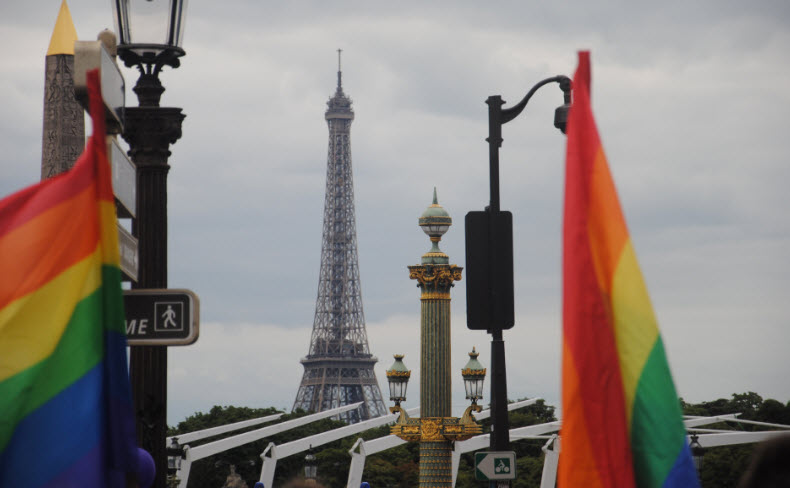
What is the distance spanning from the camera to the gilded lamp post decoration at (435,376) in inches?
1494

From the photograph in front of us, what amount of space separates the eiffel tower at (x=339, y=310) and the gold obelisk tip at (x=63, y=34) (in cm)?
10121

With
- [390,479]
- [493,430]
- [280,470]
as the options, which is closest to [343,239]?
[280,470]

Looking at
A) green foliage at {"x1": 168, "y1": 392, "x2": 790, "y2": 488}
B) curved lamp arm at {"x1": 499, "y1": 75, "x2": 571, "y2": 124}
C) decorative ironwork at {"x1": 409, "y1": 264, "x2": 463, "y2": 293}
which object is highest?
decorative ironwork at {"x1": 409, "y1": 264, "x2": 463, "y2": 293}

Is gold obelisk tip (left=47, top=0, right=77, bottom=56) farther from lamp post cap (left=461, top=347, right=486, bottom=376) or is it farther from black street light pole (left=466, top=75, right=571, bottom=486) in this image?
lamp post cap (left=461, top=347, right=486, bottom=376)


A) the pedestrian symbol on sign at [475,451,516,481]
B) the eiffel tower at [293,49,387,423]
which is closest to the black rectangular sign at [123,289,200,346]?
the pedestrian symbol on sign at [475,451,516,481]

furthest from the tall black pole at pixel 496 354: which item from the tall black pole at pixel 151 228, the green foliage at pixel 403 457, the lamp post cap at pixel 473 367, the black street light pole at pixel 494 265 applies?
the green foliage at pixel 403 457

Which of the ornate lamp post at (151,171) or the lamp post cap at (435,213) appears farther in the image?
the lamp post cap at (435,213)

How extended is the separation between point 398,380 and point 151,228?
96.9 feet

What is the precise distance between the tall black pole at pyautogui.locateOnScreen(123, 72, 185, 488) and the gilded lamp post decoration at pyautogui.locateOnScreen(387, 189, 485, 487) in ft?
91.5

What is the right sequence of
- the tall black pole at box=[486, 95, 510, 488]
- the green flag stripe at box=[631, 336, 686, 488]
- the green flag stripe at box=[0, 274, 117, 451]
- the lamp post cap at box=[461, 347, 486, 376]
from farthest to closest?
the lamp post cap at box=[461, 347, 486, 376] < the tall black pole at box=[486, 95, 510, 488] < the green flag stripe at box=[631, 336, 686, 488] < the green flag stripe at box=[0, 274, 117, 451]

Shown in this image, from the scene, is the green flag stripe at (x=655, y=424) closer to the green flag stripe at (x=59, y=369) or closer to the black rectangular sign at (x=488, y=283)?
the green flag stripe at (x=59, y=369)

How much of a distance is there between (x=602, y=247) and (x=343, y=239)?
373 feet

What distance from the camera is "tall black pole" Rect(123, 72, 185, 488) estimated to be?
8383mm

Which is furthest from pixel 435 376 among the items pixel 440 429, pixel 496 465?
pixel 496 465
